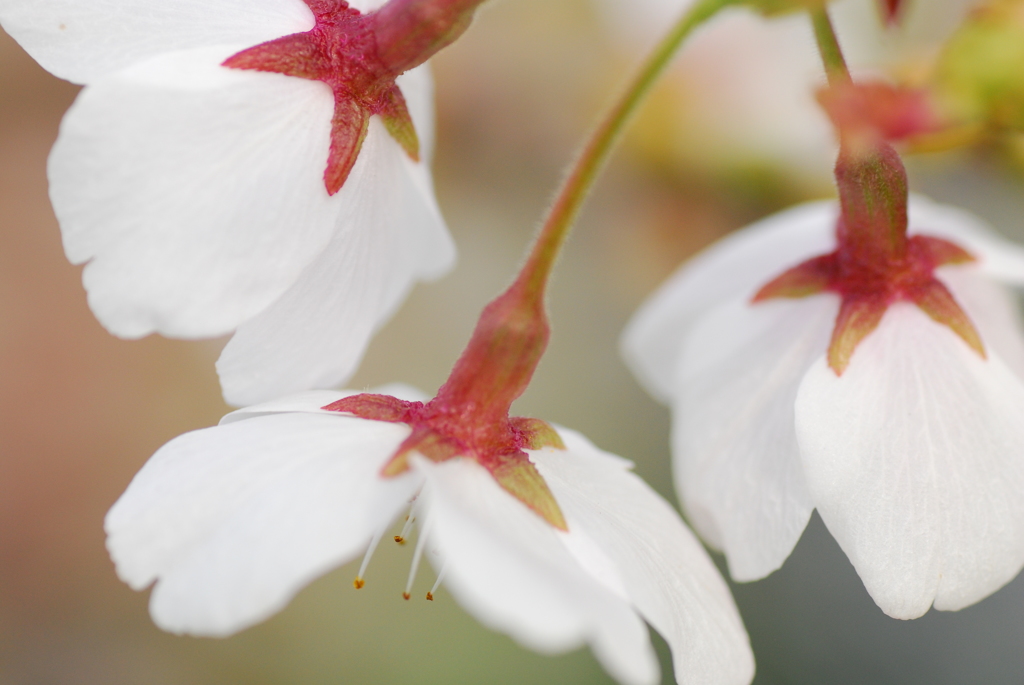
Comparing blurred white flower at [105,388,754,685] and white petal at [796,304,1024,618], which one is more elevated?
white petal at [796,304,1024,618]

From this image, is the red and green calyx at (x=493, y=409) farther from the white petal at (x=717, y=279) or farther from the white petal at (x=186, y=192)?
the white petal at (x=717, y=279)

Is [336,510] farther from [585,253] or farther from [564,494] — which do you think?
[585,253]

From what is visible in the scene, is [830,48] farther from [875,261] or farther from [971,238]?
[971,238]

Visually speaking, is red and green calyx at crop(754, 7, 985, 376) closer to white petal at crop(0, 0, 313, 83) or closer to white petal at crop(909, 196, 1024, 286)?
white petal at crop(909, 196, 1024, 286)

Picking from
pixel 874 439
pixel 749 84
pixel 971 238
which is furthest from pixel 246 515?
pixel 749 84

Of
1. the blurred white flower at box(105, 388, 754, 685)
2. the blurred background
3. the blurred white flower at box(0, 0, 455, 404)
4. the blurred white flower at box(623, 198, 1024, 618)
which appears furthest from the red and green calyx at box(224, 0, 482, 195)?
the blurred background

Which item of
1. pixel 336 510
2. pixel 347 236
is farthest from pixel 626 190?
pixel 336 510
